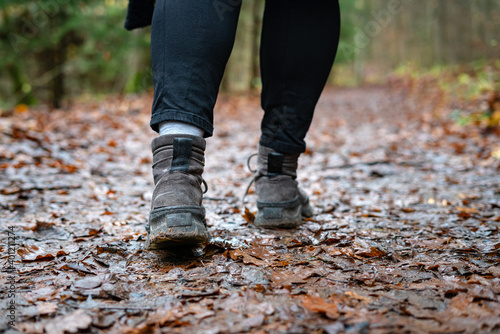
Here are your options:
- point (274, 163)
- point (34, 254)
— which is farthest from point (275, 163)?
point (34, 254)

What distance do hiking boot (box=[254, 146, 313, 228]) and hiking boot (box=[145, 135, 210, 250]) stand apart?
456 mm

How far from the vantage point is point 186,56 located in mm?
1292

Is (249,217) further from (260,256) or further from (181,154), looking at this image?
Answer: (181,154)

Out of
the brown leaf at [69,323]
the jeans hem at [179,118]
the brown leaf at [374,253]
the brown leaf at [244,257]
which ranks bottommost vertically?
the brown leaf at [69,323]

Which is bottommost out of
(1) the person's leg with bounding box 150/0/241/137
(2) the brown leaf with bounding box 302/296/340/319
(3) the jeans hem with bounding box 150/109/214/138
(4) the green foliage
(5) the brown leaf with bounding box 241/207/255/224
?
(2) the brown leaf with bounding box 302/296/340/319

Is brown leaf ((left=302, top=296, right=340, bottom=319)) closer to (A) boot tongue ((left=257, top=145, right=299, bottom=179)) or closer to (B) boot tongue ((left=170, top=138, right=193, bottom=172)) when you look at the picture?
(B) boot tongue ((left=170, top=138, right=193, bottom=172))

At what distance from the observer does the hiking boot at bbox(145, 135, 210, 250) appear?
1.26 meters

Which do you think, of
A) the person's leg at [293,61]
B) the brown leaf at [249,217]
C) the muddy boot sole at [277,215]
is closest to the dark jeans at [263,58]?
the person's leg at [293,61]

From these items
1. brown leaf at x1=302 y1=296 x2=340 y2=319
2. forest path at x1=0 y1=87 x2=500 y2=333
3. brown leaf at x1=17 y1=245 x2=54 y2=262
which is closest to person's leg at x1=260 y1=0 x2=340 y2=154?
forest path at x1=0 y1=87 x2=500 y2=333

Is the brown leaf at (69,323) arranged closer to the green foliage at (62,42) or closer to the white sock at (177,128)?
the white sock at (177,128)

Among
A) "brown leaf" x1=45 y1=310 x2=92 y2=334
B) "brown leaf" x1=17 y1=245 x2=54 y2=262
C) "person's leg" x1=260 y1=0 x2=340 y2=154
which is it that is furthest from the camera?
"person's leg" x1=260 y1=0 x2=340 y2=154

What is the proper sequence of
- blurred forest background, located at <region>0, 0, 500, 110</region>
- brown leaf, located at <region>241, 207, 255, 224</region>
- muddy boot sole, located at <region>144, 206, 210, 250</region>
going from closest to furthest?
muddy boot sole, located at <region>144, 206, 210, 250</region> < brown leaf, located at <region>241, 207, 255, 224</region> < blurred forest background, located at <region>0, 0, 500, 110</region>

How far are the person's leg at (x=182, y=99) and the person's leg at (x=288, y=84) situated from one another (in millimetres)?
368

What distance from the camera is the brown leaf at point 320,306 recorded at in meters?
0.98
